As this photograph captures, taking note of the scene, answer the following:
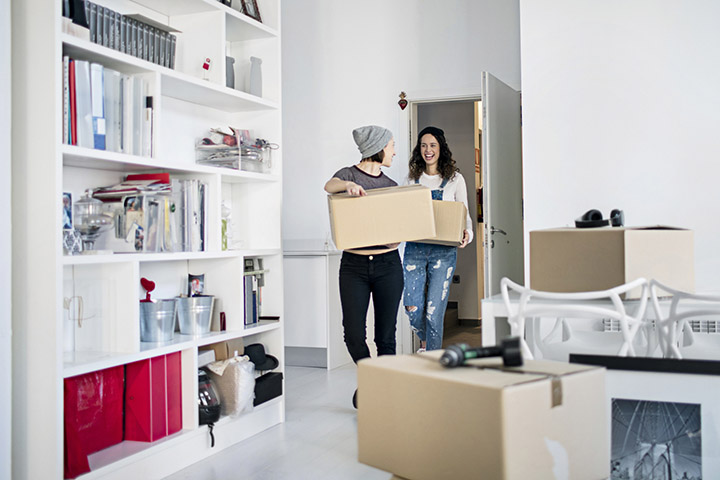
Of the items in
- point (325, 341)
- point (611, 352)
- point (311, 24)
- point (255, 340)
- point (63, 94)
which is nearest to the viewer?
point (63, 94)

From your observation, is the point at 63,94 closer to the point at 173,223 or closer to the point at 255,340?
the point at 173,223

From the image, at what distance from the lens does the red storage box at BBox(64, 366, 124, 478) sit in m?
2.35

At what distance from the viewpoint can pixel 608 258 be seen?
2.02m

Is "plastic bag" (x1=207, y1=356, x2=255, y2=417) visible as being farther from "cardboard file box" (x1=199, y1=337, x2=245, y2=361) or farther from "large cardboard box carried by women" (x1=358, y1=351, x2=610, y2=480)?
"large cardboard box carried by women" (x1=358, y1=351, x2=610, y2=480)

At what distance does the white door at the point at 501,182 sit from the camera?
411 cm

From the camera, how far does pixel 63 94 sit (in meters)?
→ 2.29

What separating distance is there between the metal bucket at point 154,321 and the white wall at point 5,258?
65cm

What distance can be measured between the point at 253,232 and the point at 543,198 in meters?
1.60

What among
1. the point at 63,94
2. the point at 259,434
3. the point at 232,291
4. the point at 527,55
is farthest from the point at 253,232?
the point at 527,55

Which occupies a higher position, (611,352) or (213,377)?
(611,352)

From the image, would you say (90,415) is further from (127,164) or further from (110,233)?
(127,164)

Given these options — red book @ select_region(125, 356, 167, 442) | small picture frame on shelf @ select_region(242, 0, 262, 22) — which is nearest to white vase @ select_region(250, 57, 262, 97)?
small picture frame on shelf @ select_region(242, 0, 262, 22)

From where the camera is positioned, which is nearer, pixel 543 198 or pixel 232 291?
pixel 232 291

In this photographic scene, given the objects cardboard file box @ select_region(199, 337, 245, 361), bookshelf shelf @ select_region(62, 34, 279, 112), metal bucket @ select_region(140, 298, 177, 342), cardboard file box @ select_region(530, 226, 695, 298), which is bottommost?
cardboard file box @ select_region(199, 337, 245, 361)
